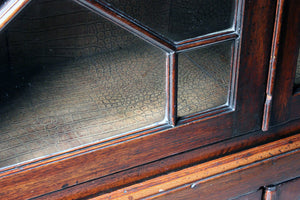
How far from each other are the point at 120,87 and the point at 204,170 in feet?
0.74

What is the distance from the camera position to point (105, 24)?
1.46ft

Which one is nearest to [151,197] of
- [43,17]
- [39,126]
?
[39,126]

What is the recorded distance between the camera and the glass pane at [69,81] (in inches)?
16.3

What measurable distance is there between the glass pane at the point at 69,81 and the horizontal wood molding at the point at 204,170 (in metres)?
0.11

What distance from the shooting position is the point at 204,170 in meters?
0.61

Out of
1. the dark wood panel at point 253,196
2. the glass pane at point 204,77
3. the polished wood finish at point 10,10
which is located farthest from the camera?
the dark wood panel at point 253,196

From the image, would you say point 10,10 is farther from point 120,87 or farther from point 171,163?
point 171,163

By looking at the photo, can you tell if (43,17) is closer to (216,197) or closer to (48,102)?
(48,102)

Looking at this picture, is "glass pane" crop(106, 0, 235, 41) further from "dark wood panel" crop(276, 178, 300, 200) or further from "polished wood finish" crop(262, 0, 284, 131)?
"dark wood panel" crop(276, 178, 300, 200)

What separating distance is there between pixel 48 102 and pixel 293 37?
0.41 meters

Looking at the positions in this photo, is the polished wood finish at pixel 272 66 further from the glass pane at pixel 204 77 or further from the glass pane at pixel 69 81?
the glass pane at pixel 69 81

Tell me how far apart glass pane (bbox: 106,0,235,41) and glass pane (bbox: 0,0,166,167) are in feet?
0.10

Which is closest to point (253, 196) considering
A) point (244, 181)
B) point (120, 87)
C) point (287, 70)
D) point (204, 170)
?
point (244, 181)

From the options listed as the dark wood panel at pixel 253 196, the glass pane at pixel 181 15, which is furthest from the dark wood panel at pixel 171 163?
the glass pane at pixel 181 15
